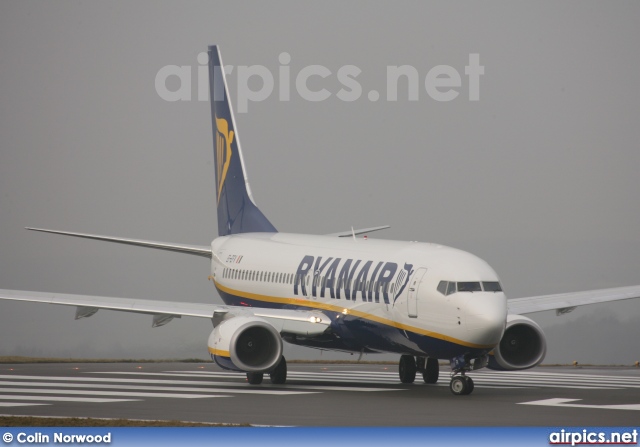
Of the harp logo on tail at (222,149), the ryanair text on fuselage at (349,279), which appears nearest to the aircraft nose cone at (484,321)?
the ryanair text on fuselage at (349,279)

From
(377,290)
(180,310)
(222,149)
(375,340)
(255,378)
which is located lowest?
(255,378)

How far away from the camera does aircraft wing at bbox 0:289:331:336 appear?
29000 millimetres

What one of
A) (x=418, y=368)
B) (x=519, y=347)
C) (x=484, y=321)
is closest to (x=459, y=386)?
(x=484, y=321)

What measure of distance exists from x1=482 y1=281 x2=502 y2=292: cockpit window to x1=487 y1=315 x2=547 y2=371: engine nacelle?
→ 237 centimetres

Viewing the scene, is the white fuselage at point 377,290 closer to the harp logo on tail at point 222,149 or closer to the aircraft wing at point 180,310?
the aircraft wing at point 180,310

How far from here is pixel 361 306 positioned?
2767 cm

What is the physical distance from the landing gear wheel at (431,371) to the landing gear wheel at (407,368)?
14.3 inches

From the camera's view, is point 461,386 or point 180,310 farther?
point 180,310

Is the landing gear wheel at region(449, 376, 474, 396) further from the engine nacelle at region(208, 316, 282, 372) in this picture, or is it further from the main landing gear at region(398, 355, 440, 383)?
the main landing gear at region(398, 355, 440, 383)

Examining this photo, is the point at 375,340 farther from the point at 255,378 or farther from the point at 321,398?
the point at 321,398

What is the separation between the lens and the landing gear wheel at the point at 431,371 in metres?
29.8

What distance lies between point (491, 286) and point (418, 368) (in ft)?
19.4

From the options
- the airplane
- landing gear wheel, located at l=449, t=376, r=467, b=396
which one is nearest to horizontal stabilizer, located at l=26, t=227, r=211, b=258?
the airplane

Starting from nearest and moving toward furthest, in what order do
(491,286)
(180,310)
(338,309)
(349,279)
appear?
(491,286) < (349,279) < (338,309) < (180,310)
